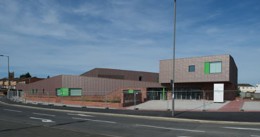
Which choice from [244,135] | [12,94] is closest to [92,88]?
[12,94]

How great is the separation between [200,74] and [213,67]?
7.08 ft

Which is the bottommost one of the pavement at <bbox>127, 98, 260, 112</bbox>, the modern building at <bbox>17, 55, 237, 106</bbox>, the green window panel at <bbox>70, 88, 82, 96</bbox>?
the pavement at <bbox>127, 98, 260, 112</bbox>

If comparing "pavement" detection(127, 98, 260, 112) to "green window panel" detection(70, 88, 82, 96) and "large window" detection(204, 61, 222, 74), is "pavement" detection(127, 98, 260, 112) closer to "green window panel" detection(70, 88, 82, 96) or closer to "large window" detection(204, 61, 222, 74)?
"large window" detection(204, 61, 222, 74)

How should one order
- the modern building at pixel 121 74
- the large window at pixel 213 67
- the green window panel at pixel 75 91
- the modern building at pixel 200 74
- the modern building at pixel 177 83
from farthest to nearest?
the modern building at pixel 121 74 < the green window panel at pixel 75 91 < the large window at pixel 213 67 < the modern building at pixel 200 74 < the modern building at pixel 177 83

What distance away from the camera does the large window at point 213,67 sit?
140 ft

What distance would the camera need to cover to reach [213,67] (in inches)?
1711

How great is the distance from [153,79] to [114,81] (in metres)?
26.6

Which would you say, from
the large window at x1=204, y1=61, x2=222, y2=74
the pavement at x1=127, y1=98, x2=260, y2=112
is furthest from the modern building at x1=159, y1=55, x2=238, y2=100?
the pavement at x1=127, y1=98, x2=260, y2=112

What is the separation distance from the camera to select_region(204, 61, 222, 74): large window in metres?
42.8

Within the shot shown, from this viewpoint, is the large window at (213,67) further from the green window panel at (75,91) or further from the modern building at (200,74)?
the green window panel at (75,91)

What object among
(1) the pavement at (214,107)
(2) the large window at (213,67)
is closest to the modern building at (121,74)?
(2) the large window at (213,67)

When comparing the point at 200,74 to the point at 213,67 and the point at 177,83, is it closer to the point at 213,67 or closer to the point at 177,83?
the point at 213,67

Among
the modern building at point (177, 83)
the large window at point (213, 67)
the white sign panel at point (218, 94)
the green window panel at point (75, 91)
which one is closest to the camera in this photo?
the white sign panel at point (218, 94)

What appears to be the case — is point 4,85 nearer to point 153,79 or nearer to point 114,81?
point 153,79
